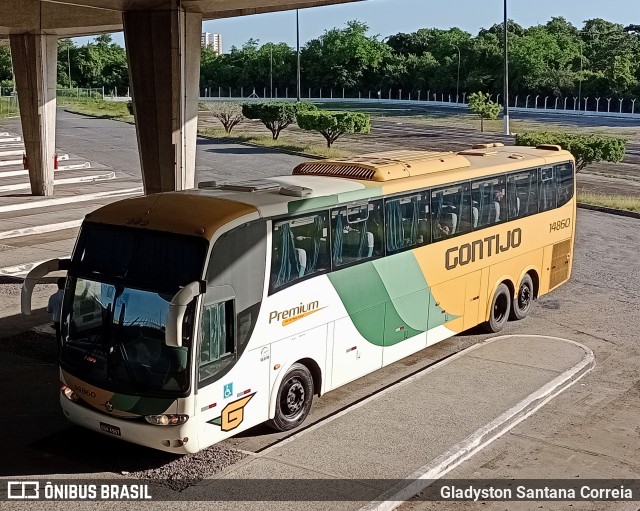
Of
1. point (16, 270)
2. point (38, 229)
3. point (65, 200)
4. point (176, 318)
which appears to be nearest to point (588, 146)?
point (65, 200)

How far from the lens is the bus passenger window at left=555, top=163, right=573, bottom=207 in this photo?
648 inches

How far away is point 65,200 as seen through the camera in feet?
92.6

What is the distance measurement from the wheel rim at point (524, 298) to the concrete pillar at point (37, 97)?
61.0 ft

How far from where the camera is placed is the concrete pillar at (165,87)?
1720cm

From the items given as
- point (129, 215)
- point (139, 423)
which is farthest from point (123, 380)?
point (129, 215)

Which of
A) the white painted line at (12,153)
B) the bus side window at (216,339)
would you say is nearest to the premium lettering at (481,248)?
the bus side window at (216,339)

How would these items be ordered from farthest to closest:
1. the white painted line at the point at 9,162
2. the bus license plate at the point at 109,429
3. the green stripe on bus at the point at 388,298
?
the white painted line at the point at 9,162 < the green stripe on bus at the point at 388,298 < the bus license plate at the point at 109,429

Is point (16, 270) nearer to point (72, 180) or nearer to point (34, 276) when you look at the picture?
point (34, 276)

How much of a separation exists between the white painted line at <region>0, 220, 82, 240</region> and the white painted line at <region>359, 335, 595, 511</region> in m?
15.4

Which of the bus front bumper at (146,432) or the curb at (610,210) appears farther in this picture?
the curb at (610,210)

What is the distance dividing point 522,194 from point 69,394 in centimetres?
882

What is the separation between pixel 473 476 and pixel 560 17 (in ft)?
335

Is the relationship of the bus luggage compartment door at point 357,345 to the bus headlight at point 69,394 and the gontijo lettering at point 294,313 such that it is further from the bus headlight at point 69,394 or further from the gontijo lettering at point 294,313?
the bus headlight at point 69,394

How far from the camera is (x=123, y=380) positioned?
904 cm
